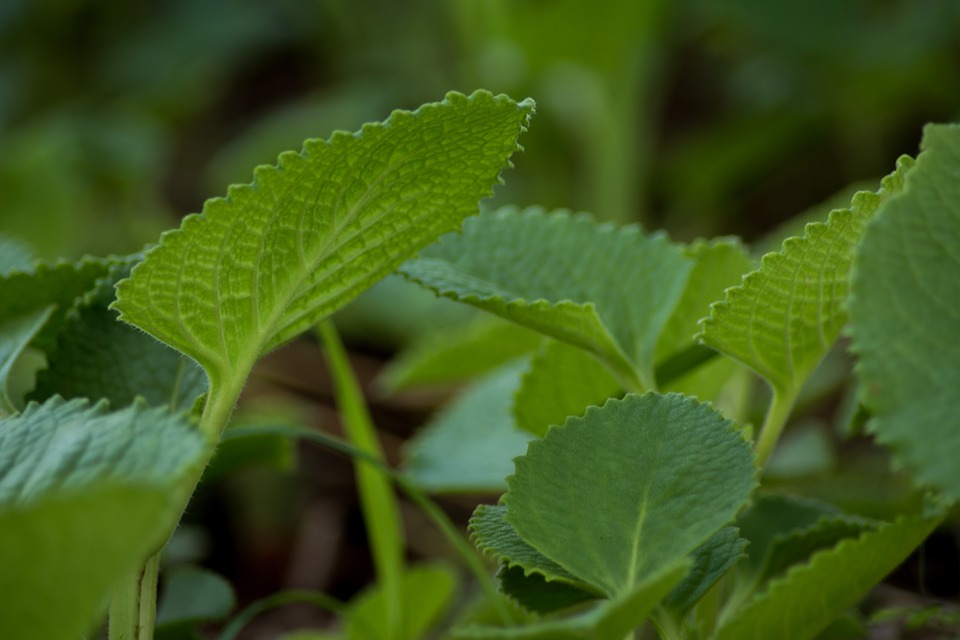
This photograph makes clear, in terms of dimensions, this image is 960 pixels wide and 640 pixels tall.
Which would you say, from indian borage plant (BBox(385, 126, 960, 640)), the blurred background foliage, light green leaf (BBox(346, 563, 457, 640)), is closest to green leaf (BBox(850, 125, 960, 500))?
indian borage plant (BBox(385, 126, 960, 640))

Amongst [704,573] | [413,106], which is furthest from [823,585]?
[413,106]

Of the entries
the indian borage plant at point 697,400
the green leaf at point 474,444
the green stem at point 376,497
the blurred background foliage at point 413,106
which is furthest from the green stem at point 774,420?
the blurred background foliage at point 413,106

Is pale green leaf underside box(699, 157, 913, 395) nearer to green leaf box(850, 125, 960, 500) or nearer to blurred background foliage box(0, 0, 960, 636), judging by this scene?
green leaf box(850, 125, 960, 500)

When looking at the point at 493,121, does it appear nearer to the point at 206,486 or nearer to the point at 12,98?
the point at 206,486

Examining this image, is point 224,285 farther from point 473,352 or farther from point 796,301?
point 473,352

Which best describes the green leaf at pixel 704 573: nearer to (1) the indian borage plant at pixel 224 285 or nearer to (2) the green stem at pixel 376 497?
(1) the indian borage plant at pixel 224 285

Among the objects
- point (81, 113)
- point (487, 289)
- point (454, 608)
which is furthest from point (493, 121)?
point (81, 113)

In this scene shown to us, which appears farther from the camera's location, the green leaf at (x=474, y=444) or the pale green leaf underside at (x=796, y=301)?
the green leaf at (x=474, y=444)
